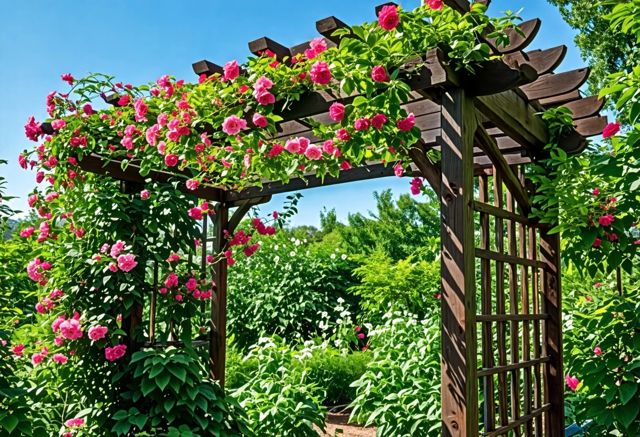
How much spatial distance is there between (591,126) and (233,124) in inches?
82.7

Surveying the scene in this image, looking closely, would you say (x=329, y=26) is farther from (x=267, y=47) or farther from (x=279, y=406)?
(x=279, y=406)

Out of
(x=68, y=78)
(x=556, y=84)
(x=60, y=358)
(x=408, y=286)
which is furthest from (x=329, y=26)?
(x=408, y=286)

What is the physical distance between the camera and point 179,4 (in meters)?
3.18

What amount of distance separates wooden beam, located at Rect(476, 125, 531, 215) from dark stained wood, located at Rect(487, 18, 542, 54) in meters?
0.39

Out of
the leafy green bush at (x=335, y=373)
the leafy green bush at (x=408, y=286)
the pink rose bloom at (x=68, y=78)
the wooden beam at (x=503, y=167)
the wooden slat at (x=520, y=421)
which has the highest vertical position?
the pink rose bloom at (x=68, y=78)

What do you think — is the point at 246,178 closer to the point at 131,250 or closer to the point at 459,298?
the point at 131,250

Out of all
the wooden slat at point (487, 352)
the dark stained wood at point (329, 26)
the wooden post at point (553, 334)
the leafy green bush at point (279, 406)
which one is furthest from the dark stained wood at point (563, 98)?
the leafy green bush at point (279, 406)

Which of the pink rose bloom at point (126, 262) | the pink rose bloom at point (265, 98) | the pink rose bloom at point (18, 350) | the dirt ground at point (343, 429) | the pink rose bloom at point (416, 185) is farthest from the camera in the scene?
the dirt ground at point (343, 429)

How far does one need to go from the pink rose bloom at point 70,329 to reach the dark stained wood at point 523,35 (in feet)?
9.28

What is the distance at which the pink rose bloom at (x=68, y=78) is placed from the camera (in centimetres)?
388

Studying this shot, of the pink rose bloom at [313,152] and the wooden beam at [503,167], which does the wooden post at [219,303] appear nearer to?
the pink rose bloom at [313,152]

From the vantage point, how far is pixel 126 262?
3688mm

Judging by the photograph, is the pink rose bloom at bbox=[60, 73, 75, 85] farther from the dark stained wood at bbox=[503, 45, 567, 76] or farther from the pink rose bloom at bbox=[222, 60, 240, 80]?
the dark stained wood at bbox=[503, 45, 567, 76]

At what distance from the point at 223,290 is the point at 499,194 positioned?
2.81 m
